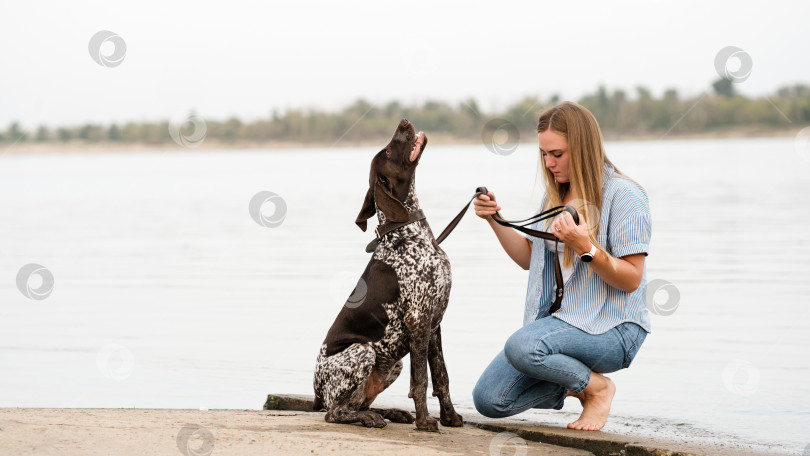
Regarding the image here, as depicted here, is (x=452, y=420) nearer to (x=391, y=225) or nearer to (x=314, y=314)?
(x=391, y=225)

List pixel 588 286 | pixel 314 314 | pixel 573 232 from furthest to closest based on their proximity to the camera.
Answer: pixel 314 314, pixel 588 286, pixel 573 232

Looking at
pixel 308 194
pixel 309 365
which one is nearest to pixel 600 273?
pixel 309 365

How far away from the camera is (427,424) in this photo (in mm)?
4473

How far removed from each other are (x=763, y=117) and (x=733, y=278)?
52.6 m

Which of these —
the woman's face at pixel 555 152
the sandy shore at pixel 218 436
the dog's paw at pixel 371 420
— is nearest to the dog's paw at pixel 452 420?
the sandy shore at pixel 218 436

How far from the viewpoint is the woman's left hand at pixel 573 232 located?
14.1 feet

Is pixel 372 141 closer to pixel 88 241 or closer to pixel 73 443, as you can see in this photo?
pixel 88 241

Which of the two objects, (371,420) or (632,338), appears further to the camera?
(632,338)

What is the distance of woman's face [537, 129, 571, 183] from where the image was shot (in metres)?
4.63

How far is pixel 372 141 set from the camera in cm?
5944

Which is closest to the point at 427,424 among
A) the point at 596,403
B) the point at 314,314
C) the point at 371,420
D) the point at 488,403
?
the point at 371,420

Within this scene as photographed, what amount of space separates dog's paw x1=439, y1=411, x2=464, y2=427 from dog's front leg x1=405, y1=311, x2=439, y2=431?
0.86 ft

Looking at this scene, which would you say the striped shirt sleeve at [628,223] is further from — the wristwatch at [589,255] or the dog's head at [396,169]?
the dog's head at [396,169]

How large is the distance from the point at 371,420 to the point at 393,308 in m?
0.58
